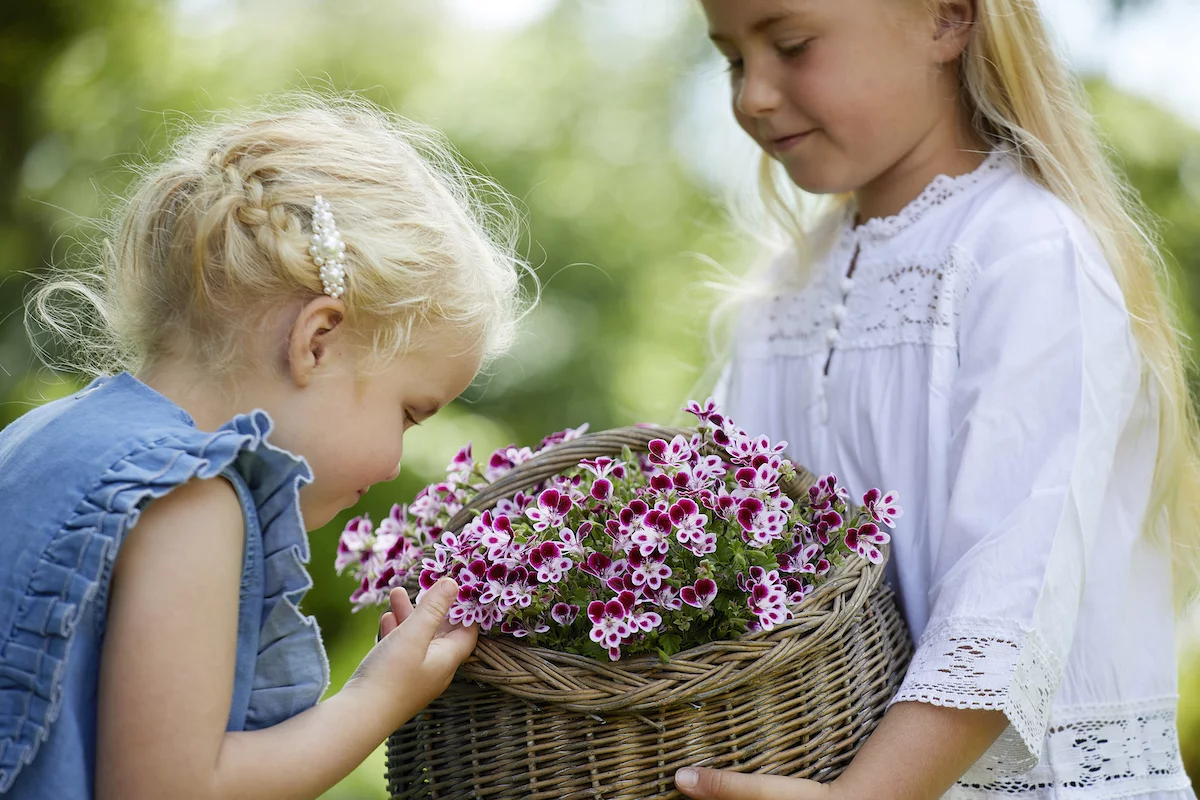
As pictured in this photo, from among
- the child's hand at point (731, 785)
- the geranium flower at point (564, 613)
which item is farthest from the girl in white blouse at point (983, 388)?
the geranium flower at point (564, 613)

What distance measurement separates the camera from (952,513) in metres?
1.50

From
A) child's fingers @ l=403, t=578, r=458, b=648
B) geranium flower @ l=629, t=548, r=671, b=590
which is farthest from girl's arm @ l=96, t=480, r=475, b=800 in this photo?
geranium flower @ l=629, t=548, r=671, b=590

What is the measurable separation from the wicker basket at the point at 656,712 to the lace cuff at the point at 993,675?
9 centimetres

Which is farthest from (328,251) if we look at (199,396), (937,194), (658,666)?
Result: (937,194)

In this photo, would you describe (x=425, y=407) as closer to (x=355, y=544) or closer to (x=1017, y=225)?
(x=355, y=544)

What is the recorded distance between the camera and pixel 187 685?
1085 mm

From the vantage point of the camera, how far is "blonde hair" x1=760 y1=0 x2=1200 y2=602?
170 cm

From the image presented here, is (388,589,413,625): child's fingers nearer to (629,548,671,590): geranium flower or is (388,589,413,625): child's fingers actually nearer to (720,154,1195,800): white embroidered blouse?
(629,548,671,590): geranium flower

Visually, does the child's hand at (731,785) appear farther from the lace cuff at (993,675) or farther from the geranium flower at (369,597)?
the geranium flower at (369,597)

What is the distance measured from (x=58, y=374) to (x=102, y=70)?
1102mm

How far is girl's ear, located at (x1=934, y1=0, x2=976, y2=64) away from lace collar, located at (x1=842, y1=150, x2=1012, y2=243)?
0.19 metres

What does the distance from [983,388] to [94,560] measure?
1.16 m

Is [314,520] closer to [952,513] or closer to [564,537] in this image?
[564,537]

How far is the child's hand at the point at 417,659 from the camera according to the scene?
4.15 ft
